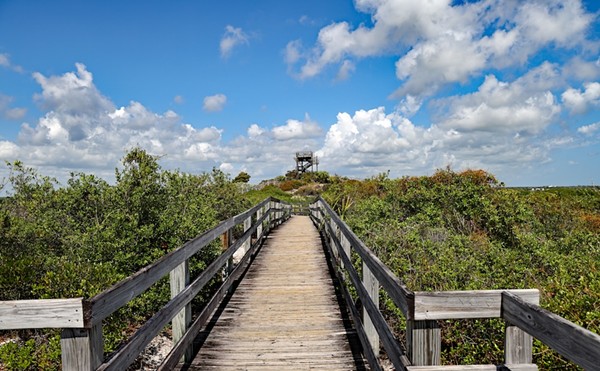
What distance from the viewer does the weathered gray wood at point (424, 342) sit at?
217cm

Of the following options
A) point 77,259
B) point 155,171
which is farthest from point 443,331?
point 155,171

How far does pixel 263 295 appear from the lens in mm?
6258

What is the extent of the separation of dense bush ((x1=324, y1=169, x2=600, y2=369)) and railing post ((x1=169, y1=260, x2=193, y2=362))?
2580 mm

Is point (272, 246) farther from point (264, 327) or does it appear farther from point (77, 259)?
point (264, 327)

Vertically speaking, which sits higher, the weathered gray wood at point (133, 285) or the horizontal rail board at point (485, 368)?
the weathered gray wood at point (133, 285)

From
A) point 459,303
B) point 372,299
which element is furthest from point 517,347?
point 372,299

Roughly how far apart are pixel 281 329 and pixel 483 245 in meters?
5.52

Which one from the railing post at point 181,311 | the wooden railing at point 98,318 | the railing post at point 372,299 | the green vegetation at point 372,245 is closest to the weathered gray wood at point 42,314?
the wooden railing at point 98,318

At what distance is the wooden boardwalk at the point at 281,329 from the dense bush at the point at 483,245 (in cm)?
99

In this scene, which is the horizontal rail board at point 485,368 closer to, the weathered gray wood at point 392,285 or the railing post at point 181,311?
the weathered gray wood at point 392,285

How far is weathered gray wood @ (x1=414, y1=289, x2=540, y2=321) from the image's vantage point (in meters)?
2.14

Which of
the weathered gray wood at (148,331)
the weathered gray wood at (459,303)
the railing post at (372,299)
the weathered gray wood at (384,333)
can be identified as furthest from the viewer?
the railing post at (372,299)

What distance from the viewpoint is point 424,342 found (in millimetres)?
2189

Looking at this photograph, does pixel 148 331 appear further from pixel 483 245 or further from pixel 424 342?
pixel 483 245
